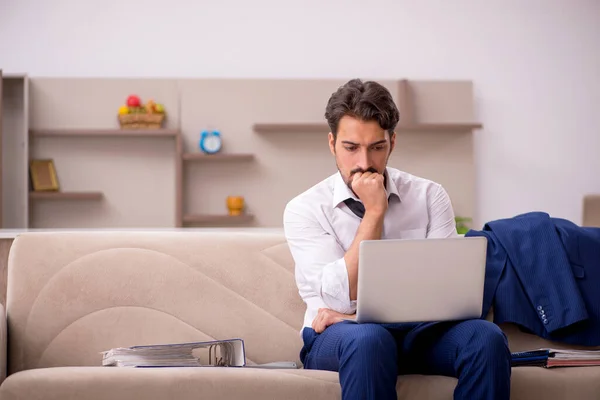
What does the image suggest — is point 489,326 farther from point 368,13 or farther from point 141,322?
point 368,13

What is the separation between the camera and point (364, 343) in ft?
5.75

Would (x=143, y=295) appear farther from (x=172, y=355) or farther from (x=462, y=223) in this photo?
(x=462, y=223)

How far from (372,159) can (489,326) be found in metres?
0.58

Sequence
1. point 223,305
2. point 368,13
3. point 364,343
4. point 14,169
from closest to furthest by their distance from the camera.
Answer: point 364,343 → point 223,305 → point 14,169 → point 368,13

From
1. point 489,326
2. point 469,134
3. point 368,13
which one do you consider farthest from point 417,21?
point 489,326

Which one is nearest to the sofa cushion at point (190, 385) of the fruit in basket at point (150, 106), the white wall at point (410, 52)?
the fruit in basket at point (150, 106)

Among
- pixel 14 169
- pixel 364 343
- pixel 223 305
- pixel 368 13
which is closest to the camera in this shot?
pixel 364 343

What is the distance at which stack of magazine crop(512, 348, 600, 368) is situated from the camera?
202cm

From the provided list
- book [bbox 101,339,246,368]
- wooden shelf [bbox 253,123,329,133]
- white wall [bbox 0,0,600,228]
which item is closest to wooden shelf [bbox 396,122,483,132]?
white wall [bbox 0,0,600,228]

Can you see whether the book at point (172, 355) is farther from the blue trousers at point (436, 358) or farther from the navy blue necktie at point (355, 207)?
the navy blue necktie at point (355, 207)

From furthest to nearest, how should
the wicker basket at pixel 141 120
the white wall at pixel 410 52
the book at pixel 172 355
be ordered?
→ the white wall at pixel 410 52
the wicker basket at pixel 141 120
the book at pixel 172 355

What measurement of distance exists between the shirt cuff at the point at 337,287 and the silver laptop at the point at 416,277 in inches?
5.9

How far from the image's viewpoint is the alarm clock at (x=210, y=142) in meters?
5.62

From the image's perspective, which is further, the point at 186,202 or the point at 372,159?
the point at 186,202
